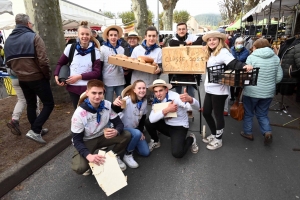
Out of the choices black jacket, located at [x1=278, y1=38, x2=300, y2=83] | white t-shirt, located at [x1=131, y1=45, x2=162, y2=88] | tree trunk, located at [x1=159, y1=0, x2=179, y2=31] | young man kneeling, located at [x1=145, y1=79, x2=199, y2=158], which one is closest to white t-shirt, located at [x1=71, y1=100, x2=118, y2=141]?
young man kneeling, located at [x1=145, y1=79, x2=199, y2=158]

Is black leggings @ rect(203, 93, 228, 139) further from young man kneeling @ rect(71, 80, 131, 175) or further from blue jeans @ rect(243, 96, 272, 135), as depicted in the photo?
young man kneeling @ rect(71, 80, 131, 175)

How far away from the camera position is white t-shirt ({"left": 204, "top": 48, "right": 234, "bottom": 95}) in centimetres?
287

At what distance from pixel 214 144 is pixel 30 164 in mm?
2714

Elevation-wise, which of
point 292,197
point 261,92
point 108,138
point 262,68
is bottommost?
point 292,197

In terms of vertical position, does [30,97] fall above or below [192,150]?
above

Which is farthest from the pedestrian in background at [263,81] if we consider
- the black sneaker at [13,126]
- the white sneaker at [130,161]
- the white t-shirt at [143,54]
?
the black sneaker at [13,126]

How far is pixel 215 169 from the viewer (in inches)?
112

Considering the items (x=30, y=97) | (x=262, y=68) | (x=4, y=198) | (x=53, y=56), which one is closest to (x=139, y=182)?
(x=4, y=198)

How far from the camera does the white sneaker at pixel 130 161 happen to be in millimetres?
2951

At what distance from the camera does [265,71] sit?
126 inches

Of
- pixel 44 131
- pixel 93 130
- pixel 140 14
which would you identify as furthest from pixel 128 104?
pixel 140 14

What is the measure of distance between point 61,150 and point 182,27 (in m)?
3.03

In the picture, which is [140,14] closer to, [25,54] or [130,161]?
[25,54]

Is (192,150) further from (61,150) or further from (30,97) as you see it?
(30,97)
